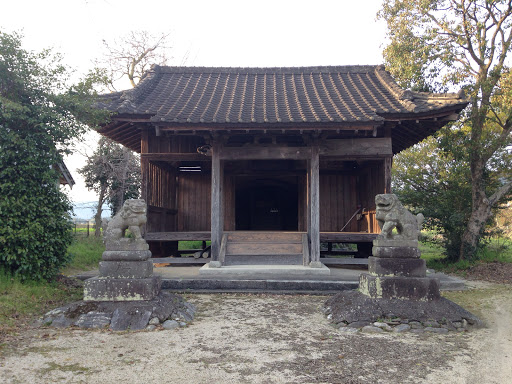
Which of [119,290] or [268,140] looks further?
[268,140]

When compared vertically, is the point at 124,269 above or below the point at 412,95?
below

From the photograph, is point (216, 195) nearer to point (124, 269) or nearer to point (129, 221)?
point (129, 221)

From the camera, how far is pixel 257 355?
4113 mm

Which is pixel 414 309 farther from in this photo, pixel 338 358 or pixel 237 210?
pixel 237 210

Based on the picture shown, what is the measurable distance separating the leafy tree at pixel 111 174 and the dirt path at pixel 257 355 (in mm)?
15431

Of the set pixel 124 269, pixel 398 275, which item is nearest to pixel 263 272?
pixel 398 275

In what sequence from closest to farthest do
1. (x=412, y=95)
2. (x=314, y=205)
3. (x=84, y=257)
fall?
(x=314, y=205) → (x=412, y=95) → (x=84, y=257)

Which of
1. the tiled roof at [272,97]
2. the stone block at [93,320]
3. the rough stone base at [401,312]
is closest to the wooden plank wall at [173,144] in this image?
the tiled roof at [272,97]

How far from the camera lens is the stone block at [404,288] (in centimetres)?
556

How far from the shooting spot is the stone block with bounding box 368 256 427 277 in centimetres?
569

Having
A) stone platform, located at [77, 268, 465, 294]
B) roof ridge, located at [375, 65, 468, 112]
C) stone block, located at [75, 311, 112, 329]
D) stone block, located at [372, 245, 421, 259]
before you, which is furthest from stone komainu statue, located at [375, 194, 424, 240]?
stone block, located at [75, 311, 112, 329]

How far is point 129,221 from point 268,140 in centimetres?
484

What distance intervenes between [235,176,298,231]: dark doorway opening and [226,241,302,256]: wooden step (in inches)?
184

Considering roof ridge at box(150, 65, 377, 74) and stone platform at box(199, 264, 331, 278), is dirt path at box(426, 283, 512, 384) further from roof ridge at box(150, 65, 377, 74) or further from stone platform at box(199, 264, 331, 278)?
roof ridge at box(150, 65, 377, 74)
